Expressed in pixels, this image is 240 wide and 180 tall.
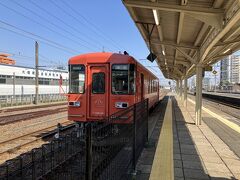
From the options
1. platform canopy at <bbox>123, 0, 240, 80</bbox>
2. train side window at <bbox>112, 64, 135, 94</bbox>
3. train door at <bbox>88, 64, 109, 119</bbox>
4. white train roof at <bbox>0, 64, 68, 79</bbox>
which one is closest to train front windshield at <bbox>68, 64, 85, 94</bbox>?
train door at <bbox>88, 64, 109, 119</bbox>

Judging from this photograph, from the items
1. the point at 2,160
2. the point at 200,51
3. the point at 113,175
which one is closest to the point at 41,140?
the point at 2,160

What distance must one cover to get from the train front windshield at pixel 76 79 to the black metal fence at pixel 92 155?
4.11 metres

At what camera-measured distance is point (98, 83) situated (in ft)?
33.8

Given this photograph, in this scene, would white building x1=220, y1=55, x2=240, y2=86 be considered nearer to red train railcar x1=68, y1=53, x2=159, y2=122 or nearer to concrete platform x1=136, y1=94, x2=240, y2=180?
concrete platform x1=136, y1=94, x2=240, y2=180

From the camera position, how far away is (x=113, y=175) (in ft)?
15.5

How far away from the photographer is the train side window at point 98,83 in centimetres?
1023

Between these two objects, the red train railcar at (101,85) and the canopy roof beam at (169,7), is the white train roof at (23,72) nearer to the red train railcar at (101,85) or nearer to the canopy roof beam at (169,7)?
the red train railcar at (101,85)

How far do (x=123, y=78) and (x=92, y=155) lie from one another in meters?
6.48

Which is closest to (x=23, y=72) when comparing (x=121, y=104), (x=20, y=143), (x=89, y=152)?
(x=20, y=143)

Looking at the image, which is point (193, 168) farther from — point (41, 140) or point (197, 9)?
point (41, 140)

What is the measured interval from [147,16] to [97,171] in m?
7.38

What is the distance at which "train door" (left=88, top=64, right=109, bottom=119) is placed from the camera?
1014 centimetres

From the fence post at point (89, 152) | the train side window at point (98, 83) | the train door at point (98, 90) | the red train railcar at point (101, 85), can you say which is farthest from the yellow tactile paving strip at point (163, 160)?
the train side window at point (98, 83)

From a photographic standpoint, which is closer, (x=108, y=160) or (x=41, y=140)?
(x=108, y=160)
